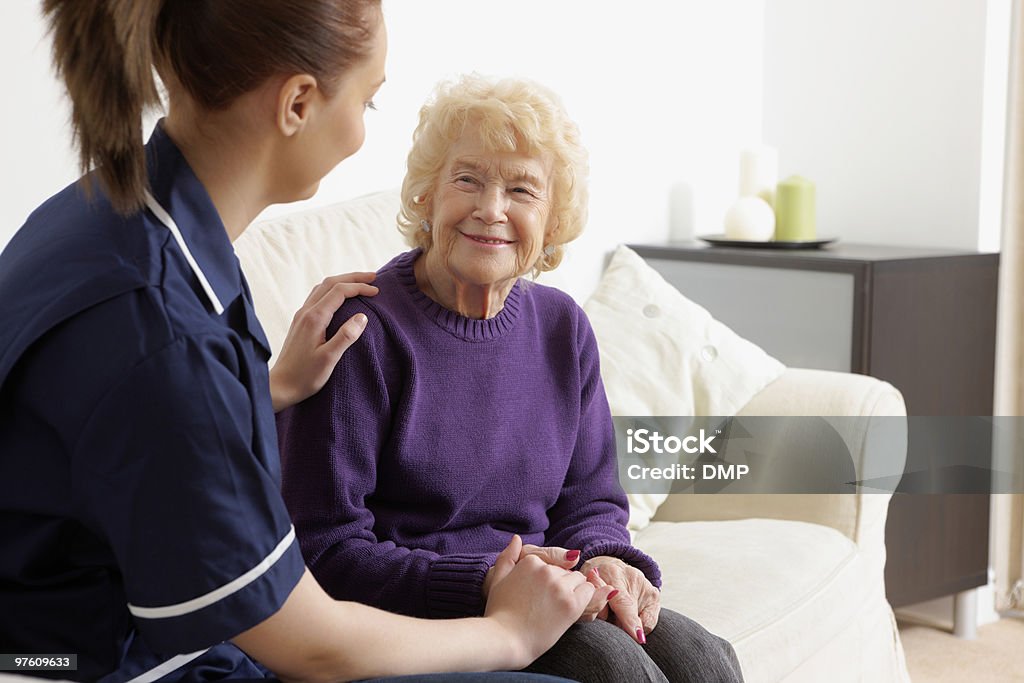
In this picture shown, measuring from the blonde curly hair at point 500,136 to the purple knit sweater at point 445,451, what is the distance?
8 cm

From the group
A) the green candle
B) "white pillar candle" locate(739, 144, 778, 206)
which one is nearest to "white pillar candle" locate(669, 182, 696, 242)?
"white pillar candle" locate(739, 144, 778, 206)

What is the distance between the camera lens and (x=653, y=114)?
302cm

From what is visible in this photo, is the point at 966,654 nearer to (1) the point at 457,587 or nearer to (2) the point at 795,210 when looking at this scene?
(2) the point at 795,210

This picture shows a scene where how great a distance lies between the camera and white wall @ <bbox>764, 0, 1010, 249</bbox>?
9.33ft

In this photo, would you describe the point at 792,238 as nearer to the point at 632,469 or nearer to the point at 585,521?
the point at 632,469

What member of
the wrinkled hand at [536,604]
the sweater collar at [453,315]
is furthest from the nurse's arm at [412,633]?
the sweater collar at [453,315]

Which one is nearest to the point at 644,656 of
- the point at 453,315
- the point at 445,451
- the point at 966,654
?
the point at 445,451

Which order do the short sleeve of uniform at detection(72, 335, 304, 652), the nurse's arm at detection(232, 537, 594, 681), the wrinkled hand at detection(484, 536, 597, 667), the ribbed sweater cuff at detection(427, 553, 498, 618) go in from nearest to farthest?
the short sleeve of uniform at detection(72, 335, 304, 652)
the nurse's arm at detection(232, 537, 594, 681)
the wrinkled hand at detection(484, 536, 597, 667)
the ribbed sweater cuff at detection(427, 553, 498, 618)

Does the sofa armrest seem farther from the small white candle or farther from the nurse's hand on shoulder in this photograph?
the nurse's hand on shoulder

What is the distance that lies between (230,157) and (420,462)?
537 mm

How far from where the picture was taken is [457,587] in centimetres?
134

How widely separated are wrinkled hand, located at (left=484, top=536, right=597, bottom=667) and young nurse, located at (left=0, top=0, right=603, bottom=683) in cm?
12

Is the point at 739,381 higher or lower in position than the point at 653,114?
lower

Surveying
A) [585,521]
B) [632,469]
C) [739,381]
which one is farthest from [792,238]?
[585,521]
